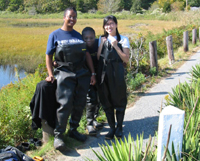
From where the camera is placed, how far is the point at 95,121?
4.82m

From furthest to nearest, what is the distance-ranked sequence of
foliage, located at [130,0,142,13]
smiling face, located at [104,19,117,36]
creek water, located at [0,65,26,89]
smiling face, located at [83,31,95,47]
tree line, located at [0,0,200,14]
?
foliage, located at [130,0,142,13]
tree line, located at [0,0,200,14]
creek water, located at [0,65,26,89]
smiling face, located at [83,31,95,47]
smiling face, located at [104,19,117,36]

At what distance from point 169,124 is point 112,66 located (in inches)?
77.4

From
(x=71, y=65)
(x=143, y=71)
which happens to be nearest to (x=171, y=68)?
(x=143, y=71)

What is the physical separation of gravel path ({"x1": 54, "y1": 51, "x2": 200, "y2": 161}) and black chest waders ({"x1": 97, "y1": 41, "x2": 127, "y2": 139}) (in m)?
0.34

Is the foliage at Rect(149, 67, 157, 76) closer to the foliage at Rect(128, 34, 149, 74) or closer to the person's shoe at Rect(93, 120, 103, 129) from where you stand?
the foliage at Rect(128, 34, 149, 74)

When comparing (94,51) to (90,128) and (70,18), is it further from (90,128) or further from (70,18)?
(90,128)

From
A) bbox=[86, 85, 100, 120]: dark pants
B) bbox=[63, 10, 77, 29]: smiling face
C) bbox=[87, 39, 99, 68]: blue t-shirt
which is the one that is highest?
bbox=[63, 10, 77, 29]: smiling face

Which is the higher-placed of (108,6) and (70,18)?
(108,6)

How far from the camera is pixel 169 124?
2.27 m

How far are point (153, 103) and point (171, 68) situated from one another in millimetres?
3696

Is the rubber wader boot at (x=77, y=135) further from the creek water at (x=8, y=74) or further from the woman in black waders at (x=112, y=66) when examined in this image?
the creek water at (x=8, y=74)

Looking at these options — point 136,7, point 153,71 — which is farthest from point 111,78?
point 136,7

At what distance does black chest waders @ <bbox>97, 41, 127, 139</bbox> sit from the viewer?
409 centimetres

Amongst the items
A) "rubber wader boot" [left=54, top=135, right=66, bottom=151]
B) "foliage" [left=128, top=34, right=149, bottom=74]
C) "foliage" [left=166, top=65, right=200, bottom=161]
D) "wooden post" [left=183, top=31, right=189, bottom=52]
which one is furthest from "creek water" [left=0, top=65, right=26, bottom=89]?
"foliage" [left=166, top=65, right=200, bottom=161]
